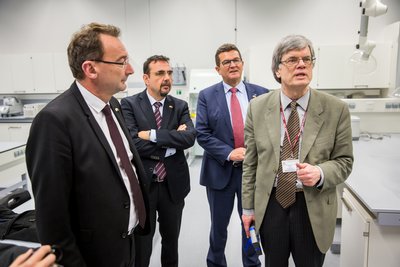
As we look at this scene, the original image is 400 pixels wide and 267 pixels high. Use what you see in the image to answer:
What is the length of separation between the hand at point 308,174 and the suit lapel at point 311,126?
0.25 ft

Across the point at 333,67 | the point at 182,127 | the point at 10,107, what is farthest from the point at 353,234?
the point at 10,107

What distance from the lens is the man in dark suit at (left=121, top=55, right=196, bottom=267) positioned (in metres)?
1.80

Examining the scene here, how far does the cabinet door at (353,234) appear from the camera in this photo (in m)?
1.55

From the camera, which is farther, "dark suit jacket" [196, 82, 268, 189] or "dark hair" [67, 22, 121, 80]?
"dark suit jacket" [196, 82, 268, 189]

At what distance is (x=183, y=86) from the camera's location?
5.47m

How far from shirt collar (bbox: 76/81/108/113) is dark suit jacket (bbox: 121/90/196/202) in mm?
621

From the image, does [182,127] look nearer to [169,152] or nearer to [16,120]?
[169,152]

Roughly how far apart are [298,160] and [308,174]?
0.11 meters

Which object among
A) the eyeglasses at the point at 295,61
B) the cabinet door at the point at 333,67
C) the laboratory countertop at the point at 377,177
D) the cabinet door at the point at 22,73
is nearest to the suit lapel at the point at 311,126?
the eyeglasses at the point at 295,61

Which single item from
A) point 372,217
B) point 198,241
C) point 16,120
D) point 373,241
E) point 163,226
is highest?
point 16,120

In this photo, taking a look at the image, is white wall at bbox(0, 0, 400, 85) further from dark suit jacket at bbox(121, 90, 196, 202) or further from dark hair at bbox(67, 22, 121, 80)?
dark hair at bbox(67, 22, 121, 80)

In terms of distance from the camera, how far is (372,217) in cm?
152

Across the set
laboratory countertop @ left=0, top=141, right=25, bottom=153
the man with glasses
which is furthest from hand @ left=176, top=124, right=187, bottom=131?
laboratory countertop @ left=0, top=141, right=25, bottom=153

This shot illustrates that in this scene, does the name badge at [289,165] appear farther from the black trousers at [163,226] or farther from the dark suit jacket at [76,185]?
the black trousers at [163,226]
